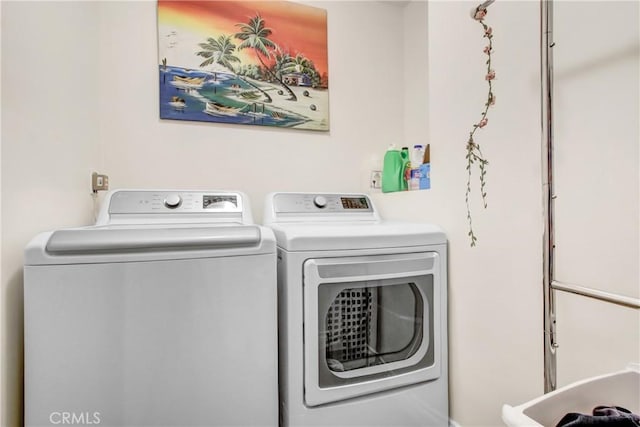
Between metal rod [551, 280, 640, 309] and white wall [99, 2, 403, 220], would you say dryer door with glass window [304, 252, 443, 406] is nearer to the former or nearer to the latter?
metal rod [551, 280, 640, 309]

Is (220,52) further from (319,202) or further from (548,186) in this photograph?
(548,186)

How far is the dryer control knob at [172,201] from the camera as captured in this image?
139 cm

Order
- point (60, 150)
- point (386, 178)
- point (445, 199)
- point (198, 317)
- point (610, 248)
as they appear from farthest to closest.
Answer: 1. point (386, 178)
2. point (445, 199)
3. point (60, 150)
4. point (198, 317)
5. point (610, 248)

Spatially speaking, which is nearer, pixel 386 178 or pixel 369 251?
pixel 369 251

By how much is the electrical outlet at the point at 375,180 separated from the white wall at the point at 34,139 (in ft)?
4.79

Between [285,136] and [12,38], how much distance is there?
1.21 meters

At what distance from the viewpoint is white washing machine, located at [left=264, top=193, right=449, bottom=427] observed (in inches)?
41.9

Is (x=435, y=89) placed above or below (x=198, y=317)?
above

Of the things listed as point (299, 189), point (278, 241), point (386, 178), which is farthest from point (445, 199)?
point (299, 189)

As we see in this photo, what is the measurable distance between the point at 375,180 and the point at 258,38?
1.06 metres

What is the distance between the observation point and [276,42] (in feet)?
6.07

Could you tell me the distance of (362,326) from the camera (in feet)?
3.96

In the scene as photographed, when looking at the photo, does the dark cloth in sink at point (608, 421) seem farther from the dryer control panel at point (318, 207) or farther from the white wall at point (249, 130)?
the white wall at point (249, 130)

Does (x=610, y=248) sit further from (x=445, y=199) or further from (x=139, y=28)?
(x=139, y=28)
